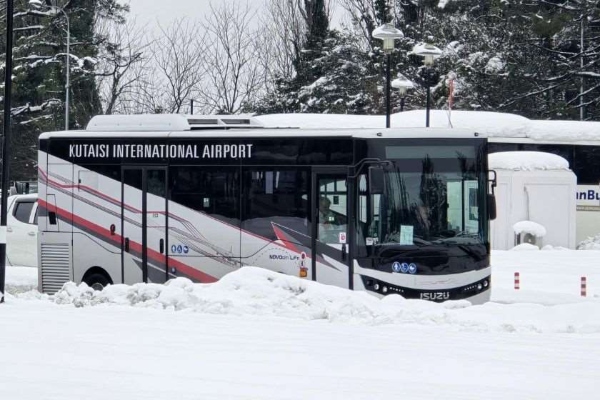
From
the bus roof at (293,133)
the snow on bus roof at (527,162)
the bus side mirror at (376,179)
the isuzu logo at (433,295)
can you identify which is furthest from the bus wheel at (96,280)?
the snow on bus roof at (527,162)

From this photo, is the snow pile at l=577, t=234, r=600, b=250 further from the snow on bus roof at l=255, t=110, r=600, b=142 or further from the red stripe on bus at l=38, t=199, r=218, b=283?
the red stripe on bus at l=38, t=199, r=218, b=283

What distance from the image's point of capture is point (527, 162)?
108ft

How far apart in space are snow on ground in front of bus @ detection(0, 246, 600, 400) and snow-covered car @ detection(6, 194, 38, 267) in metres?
8.43

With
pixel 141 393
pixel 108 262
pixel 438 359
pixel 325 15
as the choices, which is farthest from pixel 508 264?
pixel 325 15

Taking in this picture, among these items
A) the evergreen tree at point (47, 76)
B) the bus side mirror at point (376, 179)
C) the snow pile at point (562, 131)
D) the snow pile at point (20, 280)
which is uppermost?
the evergreen tree at point (47, 76)

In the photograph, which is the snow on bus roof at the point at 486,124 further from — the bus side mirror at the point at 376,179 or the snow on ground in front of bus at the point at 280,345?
the snow on ground in front of bus at the point at 280,345

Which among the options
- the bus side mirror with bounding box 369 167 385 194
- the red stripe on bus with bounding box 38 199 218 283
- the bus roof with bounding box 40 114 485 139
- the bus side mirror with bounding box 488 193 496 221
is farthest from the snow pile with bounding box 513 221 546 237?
the bus side mirror with bounding box 369 167 385 194

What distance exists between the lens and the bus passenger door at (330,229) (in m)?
15.7

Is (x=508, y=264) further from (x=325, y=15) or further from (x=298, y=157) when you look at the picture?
(x=325, y=15)

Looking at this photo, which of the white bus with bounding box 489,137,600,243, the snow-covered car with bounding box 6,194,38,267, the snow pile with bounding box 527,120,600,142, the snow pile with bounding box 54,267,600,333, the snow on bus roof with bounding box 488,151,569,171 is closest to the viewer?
the snow pile with bounding box 54,267,600,333

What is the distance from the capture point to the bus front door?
1680cm

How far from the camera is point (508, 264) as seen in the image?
27.6 metres

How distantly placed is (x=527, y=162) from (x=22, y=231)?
50.3ft

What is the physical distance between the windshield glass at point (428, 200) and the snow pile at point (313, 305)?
3.46ft
